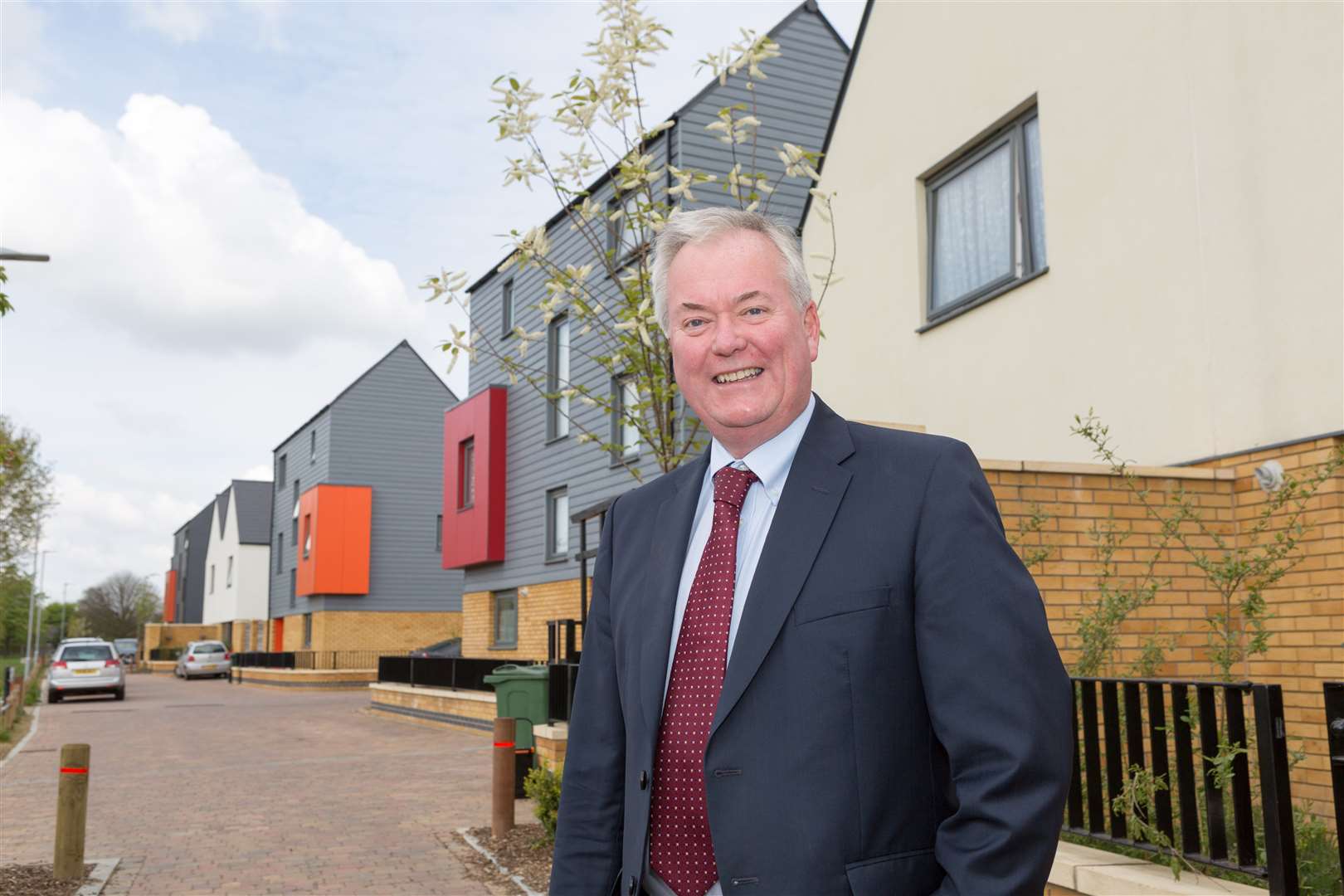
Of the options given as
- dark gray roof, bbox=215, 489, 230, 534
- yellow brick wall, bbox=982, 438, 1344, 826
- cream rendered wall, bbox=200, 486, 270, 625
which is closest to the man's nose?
yellow brick wall, bbox=982, 438, 1344, 826

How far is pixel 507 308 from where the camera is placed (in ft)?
83.6

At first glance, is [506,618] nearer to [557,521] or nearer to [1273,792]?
[557,521]

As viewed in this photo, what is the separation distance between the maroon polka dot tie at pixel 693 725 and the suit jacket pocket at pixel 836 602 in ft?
0.62

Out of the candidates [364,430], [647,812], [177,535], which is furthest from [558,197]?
[177,535]

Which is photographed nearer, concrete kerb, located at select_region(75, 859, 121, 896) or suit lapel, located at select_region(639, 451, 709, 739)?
suit lapel, located at select_region(639, 451, 709, 739)

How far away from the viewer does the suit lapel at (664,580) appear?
2176mm

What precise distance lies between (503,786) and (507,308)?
17611 millimetres

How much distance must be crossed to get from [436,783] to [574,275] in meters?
8.20

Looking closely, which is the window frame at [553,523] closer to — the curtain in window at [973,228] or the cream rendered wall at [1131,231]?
the cream rendered wall at [1131,231]

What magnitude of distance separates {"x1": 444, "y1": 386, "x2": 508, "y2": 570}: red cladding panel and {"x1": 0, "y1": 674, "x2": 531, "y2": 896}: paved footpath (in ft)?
16.4

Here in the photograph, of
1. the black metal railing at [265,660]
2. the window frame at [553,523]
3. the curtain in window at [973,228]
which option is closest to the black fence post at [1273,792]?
the curtain in window at [973,228]

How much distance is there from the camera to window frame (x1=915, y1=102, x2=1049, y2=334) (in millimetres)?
9016

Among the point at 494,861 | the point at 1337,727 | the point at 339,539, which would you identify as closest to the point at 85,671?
the point at 339,539

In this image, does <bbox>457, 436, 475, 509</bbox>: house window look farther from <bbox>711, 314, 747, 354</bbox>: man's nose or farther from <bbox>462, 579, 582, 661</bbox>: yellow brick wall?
<bbox>711, 314, 747, 354</bbox>: man's nose
